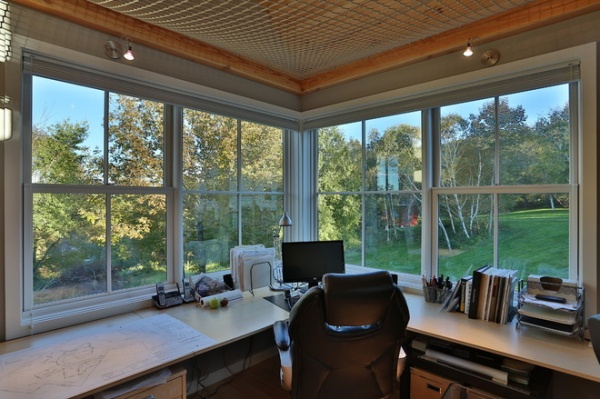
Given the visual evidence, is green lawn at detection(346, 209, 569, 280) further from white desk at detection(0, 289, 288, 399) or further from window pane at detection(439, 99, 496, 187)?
white desk at detection(0, 289, 288, 399)

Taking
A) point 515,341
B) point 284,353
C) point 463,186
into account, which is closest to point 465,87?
point 463,186

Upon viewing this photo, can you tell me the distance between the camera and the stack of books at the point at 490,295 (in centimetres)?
193

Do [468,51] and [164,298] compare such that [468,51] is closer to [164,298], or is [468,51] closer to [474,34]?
[474,34]

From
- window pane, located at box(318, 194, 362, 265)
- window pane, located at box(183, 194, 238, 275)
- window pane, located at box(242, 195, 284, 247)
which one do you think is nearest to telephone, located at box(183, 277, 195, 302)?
window pane, located at box(183, 194, 238, 275)

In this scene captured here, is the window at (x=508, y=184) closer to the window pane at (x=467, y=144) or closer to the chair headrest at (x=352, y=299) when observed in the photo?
the window pane at (x=467, y=144)

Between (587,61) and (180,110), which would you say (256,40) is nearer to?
(180,110)

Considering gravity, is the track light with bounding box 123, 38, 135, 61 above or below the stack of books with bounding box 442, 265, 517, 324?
above

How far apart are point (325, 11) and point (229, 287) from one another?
6.43ft

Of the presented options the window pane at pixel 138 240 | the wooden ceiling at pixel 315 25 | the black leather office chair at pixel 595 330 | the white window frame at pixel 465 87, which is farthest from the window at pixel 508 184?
the window pane at pixel 138 240

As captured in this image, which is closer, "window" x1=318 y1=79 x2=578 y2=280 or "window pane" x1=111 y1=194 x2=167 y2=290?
"window" x1=318 y1=79 x2=578 y2=280

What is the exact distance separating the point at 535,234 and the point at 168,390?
237 cm

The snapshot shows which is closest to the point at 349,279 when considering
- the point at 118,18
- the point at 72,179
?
the point at 72,179

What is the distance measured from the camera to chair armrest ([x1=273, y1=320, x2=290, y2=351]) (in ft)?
5.37

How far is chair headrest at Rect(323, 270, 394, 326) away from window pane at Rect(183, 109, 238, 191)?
5.17 feet
